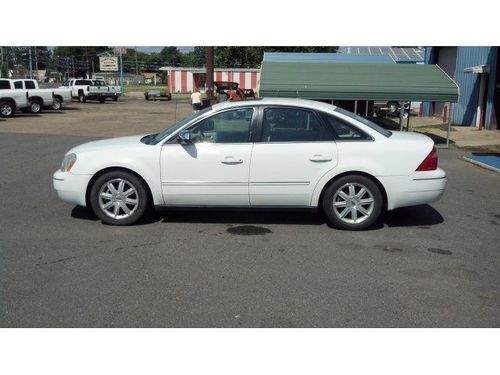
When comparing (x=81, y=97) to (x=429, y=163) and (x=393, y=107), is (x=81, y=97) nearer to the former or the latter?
(x=393, y=107)

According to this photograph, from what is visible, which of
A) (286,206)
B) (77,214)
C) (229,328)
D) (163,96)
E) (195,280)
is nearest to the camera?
(229,328)

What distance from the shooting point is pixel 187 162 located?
632 cm

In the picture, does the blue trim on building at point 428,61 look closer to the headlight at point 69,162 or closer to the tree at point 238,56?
the headlight at point 69,162

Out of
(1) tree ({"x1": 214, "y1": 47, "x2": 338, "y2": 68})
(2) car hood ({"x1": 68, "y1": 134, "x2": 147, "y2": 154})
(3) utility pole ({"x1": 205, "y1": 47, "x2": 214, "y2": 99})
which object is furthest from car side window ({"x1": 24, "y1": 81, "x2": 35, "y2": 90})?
(1) tree ({"x1": 214, "y1": 47, "x2": 338, "y2": 68})

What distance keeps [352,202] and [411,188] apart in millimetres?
731

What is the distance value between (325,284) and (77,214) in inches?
153

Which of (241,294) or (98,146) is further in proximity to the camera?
(98,146)

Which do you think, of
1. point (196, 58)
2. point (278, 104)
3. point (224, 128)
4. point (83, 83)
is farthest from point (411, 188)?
point (196, 58)

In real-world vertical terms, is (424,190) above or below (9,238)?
above

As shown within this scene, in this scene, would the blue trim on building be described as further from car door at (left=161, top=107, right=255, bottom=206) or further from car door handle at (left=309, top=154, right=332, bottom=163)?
car door at (left=161, top=107, right=255, bottom=206)

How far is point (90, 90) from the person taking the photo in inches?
1736

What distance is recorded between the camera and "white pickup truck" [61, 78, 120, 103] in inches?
1718

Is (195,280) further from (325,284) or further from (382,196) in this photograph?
(382,196)

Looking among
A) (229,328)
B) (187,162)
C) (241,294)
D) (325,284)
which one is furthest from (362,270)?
(187,162)
